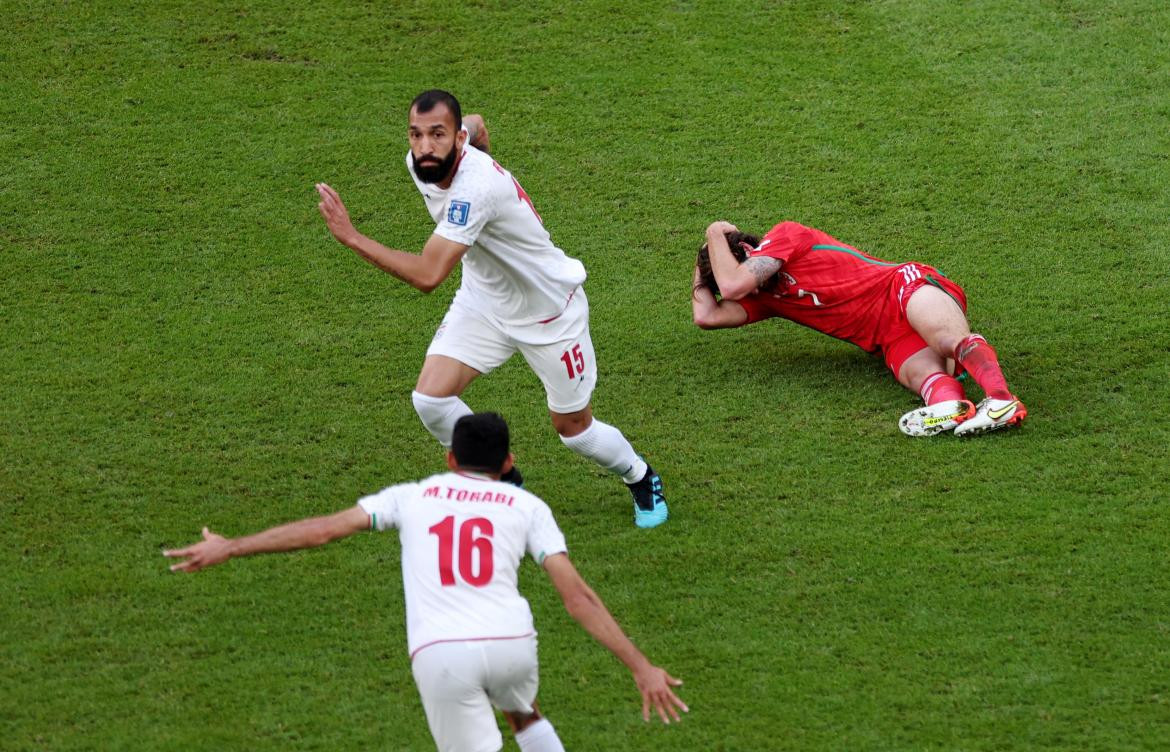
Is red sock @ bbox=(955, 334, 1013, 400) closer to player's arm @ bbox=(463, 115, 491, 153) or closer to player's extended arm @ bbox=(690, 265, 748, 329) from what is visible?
player's extended arm @ bbox=(690, 265, 748, 329)

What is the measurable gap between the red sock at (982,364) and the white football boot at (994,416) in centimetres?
4

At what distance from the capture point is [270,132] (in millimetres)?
10227

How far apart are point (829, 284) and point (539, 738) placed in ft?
12.6

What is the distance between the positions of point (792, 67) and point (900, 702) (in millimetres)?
6649

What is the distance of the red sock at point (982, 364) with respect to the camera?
699cm

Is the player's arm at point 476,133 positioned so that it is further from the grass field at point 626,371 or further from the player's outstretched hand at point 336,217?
the grass field at point 626,371

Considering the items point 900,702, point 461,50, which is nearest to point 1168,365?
point 900,702

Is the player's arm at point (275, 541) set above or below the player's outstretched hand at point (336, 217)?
below

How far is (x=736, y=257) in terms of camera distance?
25.1ft

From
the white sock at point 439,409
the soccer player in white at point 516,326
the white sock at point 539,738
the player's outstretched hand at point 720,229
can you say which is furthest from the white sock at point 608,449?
the white sock at point 539,738

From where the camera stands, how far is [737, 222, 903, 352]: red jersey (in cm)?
754

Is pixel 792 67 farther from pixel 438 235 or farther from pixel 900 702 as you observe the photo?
pixel 900 702

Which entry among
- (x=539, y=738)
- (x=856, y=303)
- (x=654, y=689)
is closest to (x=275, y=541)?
(x=539, y=738)

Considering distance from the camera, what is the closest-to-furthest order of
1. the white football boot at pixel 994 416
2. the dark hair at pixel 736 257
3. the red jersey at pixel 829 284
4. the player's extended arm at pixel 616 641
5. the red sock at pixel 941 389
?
the player's extended arm at pixel 616 641 < the white football boot at pixel 994 416 < the red sock at pixel 941 389 < the red jersey at pixel 829 284 < the dark hair at pixel 736 257
